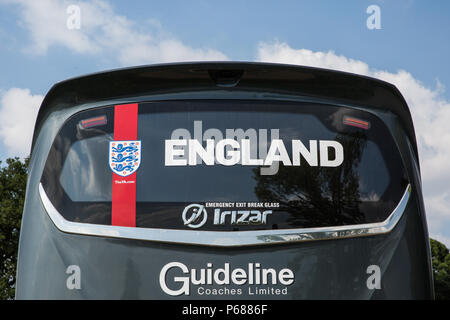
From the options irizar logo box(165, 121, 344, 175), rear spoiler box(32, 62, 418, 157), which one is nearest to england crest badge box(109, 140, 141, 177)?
irizar logo box(165, 121, 344, 175)

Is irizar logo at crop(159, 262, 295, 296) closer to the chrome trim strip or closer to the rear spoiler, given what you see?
the chrome trim strip

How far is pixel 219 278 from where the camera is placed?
317 cm

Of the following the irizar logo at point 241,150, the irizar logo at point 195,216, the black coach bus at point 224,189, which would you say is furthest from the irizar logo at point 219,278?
the irizar logo at point 241,150

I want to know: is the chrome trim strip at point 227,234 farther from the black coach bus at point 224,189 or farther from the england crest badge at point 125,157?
the england crest badge at point 125,157

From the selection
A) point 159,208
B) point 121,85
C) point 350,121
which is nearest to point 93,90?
point 121,85

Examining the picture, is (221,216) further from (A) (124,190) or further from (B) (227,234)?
(A) (124,190)

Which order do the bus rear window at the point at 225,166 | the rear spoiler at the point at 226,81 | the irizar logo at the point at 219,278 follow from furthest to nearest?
the rear spoiler at the point at 226,81 → the bus rear window at the point at 225,166 → the irizar logo at the point at 219,278

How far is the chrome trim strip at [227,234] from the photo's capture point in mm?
3203

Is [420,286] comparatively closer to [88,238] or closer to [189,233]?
[189,233]

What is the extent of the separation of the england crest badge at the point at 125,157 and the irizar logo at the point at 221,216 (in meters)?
0.47

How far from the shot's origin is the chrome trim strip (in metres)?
3.20

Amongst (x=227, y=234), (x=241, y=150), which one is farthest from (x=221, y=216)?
(x=241, y=150)

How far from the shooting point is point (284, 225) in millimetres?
3262

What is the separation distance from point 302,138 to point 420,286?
128 centimetres
